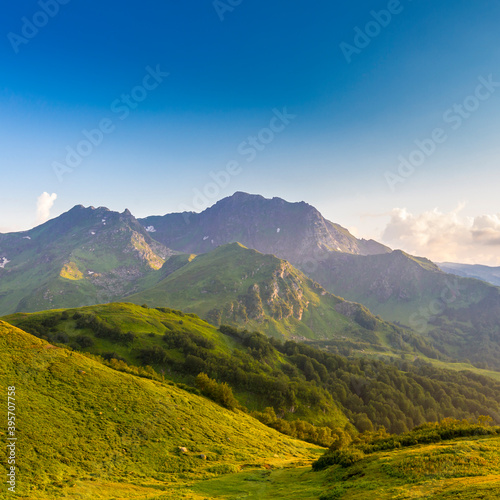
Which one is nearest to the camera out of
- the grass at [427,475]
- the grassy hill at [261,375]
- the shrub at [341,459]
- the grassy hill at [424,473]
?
the grass at [427,475]

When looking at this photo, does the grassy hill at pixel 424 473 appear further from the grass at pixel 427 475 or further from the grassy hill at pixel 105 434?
the grassy hill at pixel 105 434

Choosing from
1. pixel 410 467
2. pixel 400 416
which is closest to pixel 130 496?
pixel 410 467

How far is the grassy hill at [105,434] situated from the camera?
28719 mm

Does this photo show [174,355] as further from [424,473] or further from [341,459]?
[424,473]

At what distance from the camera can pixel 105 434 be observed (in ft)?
122

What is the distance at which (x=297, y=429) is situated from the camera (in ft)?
298

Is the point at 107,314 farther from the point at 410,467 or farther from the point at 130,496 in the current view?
the point at 410,467

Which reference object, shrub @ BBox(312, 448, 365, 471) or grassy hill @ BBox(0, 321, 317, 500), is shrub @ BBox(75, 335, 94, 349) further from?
shrub @ BBox(312, 448, 365, 471)

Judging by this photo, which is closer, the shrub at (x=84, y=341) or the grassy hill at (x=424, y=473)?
the grassy hill at (x=424, y=473)

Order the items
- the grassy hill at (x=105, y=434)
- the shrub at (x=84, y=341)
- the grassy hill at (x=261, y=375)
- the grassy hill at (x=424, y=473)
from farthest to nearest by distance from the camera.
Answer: the grassy hill at (x=261, y=375), the shrub at (x=84, y=341), the grassy hill at (x=105, y=434), the grassy hill at (x=424, y=473)

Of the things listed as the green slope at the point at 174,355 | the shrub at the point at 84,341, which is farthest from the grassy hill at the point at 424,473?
the shrub at the point at 84,341

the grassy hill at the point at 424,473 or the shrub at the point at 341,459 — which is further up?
the grassy hill at the point at 424,473

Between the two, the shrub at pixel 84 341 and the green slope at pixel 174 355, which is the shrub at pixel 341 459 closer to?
the green slope at pixel 174 355

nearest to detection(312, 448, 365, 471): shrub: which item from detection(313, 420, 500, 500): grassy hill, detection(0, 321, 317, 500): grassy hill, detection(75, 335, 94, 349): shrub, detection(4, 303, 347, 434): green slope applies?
detection(313, 420, 500, 500): grassy hill
